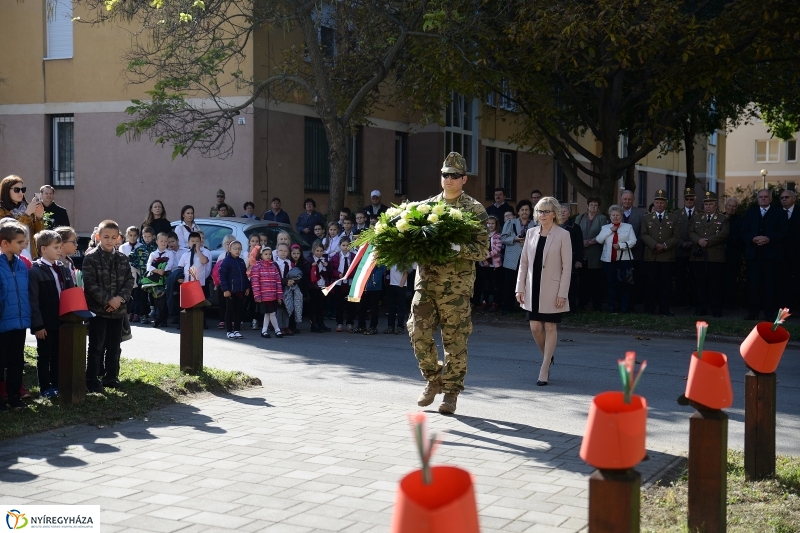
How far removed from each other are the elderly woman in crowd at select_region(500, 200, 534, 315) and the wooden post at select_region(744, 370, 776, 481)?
1108 centimetres

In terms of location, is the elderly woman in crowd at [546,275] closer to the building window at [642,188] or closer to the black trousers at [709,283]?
the black trousers at [709,283]

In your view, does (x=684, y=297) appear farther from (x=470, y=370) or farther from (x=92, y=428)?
(x=92, y=428)

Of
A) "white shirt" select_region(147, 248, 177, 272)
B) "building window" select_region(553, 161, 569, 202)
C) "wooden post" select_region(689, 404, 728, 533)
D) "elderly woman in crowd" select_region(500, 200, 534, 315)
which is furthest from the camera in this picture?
"building window" select_region(553, 161, 569, 202)

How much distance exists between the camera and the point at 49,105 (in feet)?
84.0

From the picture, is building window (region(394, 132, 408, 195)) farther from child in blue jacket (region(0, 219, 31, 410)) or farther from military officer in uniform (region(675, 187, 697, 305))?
child in blue jacket (region(0, 219, 31, 410))

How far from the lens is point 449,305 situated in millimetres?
8914

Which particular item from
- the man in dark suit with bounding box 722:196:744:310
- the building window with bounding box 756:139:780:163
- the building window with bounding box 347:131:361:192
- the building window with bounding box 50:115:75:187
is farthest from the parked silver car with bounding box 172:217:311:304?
the building window with bounding box 756:139:780:163

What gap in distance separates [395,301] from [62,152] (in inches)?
543

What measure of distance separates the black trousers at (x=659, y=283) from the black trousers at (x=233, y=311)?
7.38 metres

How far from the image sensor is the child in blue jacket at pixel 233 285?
15.5 meters

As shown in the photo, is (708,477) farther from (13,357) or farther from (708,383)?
(13,357)

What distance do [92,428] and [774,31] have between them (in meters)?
14.9

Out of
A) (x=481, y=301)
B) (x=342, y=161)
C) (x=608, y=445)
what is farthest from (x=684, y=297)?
(x=608, y=445)

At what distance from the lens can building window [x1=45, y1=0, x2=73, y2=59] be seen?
25.2 m
